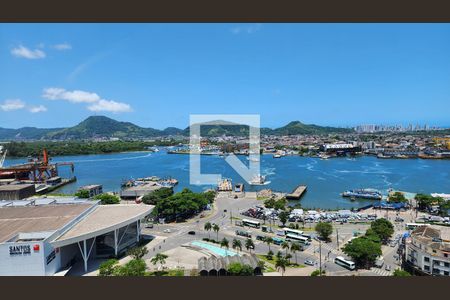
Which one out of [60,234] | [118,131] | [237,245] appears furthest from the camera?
[118,131]

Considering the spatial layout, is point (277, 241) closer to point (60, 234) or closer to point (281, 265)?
point (281, 265)

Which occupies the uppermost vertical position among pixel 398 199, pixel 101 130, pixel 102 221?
pixel 101 130

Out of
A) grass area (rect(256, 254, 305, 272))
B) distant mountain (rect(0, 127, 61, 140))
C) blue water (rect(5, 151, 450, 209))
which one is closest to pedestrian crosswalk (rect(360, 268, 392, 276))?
grass area (rect(256, 254, 305, 272))

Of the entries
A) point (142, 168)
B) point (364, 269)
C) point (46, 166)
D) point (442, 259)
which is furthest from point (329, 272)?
point (142, 168)

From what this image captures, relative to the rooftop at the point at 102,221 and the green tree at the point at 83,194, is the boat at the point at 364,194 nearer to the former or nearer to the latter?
the rooftop at the point at 102,221

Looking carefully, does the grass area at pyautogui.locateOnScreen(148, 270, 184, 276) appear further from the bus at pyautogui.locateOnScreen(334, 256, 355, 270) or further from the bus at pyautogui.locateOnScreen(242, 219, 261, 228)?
the bus at pyautogui.locateOnScreen(242, 219, 261, 228)

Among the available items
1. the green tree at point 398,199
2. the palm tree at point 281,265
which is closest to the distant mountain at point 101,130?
the green tree at point 398,199

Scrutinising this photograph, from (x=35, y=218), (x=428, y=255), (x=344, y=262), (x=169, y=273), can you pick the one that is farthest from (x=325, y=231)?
(x=35, y=218)
